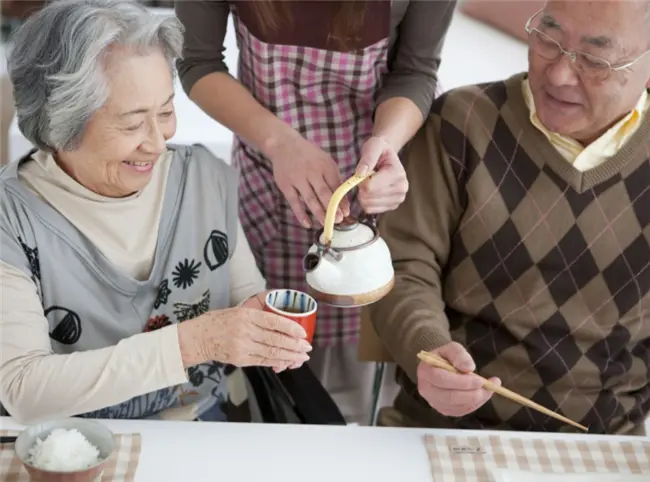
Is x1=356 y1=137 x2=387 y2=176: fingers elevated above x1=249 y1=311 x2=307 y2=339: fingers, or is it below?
above

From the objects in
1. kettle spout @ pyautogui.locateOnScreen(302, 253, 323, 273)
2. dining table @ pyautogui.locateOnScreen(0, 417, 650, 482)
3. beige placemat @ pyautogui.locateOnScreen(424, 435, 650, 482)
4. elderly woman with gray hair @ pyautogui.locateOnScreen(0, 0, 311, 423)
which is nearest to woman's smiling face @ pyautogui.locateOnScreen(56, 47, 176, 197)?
elderly woman with gray hair @ pyautogui.locateOnScreen(0, 0, 311, 423)

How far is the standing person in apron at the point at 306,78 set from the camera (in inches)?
73.9

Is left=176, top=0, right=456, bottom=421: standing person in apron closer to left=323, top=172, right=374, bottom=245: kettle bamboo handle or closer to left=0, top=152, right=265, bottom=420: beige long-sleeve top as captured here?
left=323, top=172, right=374, bottom=245: kettle bamboo handle

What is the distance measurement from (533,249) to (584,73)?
40 cm

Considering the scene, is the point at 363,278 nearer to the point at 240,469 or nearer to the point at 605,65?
the point at 240,469

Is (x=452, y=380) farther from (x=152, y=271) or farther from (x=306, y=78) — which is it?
(x=306, y=78)

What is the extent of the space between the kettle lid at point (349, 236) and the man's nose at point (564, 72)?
538 millimetres

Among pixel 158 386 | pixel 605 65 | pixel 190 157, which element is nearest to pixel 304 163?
pixel 190 157

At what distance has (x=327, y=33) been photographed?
1.97 m

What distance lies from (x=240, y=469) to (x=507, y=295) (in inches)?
30.0

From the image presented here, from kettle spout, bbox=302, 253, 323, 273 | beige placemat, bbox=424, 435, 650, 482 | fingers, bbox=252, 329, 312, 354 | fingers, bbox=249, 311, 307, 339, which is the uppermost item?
kettle spout, bbox=302, 253, 323, 273

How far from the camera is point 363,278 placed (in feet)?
4.97

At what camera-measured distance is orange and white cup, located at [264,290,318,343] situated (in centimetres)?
150

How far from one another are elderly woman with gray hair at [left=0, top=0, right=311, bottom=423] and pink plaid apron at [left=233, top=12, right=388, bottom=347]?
0.38 m
